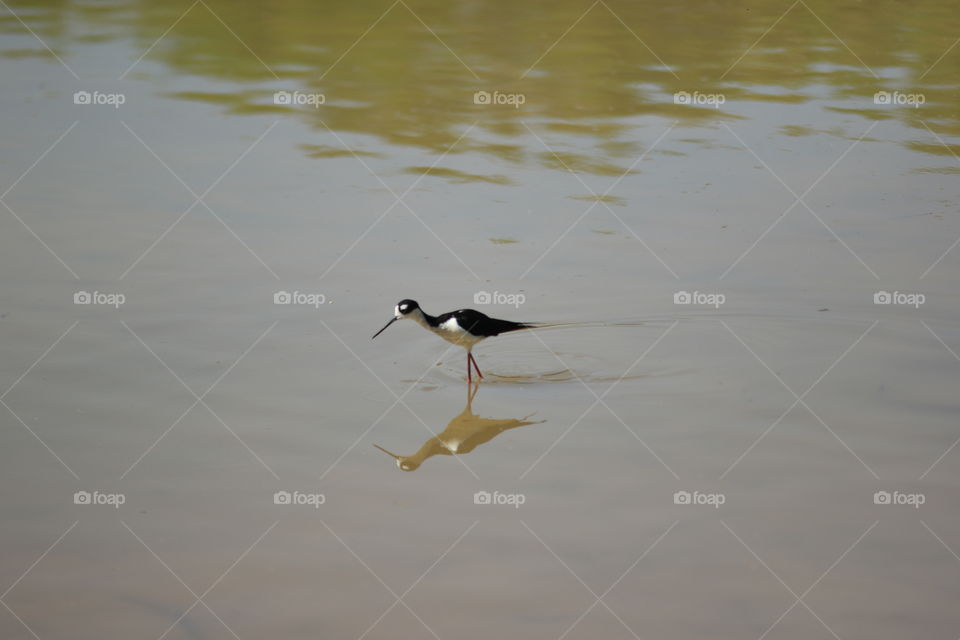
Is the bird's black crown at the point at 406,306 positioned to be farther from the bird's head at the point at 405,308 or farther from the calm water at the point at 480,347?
the calm water at the point at 480,347

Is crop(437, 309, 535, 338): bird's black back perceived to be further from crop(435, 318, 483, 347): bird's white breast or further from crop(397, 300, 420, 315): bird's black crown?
crop(397, 300, 420, 315): bird's black crown

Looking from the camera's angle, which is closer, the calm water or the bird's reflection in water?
the calm water

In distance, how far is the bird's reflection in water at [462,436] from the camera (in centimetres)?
747

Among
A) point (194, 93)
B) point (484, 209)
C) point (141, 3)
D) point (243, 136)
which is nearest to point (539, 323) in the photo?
point (484, 209)

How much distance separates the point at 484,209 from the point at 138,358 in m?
3.71

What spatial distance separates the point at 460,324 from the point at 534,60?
8125mm

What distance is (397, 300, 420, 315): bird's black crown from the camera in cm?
841

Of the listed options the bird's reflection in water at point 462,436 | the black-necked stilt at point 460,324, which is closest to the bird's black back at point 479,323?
the black-necked stilt at point 460,324

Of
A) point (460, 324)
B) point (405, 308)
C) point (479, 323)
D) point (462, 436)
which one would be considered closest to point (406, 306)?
point (405, 308)

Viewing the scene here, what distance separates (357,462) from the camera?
736 centimetres

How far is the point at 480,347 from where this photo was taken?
374 inches

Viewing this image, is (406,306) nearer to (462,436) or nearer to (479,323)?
(479,323)

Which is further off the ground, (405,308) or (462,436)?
(405,308)

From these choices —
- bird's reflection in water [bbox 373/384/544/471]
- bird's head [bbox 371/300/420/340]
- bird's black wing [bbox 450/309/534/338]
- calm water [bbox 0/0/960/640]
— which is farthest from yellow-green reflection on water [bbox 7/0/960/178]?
bird's reflection in water [bbox 373/384/544/471]
